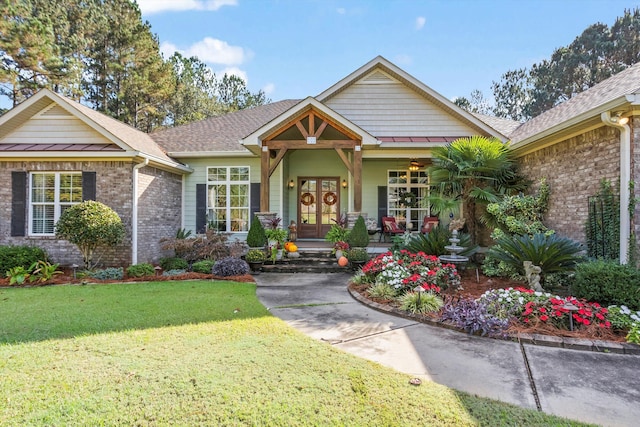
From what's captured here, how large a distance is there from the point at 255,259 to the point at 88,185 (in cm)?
497

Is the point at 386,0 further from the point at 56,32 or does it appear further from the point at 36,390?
the point at 56,32

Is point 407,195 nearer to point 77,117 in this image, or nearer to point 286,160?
point 286,160

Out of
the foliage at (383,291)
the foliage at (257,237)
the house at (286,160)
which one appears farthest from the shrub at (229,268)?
the foliage at (383,291)

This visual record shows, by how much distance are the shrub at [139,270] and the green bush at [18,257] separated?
2358mm

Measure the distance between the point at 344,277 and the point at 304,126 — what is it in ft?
15.2

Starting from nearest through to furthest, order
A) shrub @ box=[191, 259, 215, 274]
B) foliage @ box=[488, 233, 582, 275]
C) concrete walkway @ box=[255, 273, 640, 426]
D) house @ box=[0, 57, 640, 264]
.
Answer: concrete walkway @ box=[255, 273, 640, 426]
foliage @ box=[488, 233, 582, 275]
house @ box=[0, 57, 640, 264]
shrub @ box=[191, 259, 215, 274]

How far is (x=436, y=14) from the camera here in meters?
12.5

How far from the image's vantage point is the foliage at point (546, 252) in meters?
5.40

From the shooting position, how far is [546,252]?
17.9 ft

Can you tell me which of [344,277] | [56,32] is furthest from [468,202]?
[56,32]

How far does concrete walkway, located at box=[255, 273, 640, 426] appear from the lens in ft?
8.54

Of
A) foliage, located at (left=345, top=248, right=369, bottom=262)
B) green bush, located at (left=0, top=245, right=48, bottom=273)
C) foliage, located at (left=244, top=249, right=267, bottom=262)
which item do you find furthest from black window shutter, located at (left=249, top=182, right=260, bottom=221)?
green bush, located at (left=0, top=245, right=48, bottom=273)

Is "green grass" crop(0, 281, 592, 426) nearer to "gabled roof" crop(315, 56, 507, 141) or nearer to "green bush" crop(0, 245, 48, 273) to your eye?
"green bush" crop(0, 245, 48, 273)

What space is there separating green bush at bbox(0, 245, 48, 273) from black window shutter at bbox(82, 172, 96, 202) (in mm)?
1702
